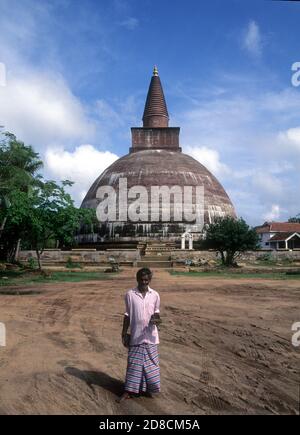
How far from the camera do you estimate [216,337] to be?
7.13m

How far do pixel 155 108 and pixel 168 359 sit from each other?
140 feet

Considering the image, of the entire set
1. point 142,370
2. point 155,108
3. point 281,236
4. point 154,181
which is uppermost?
point 155,108

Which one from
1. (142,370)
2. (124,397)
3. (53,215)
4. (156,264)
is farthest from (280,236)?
(124,397)

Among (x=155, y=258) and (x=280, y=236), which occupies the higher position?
(x=280, y=236)

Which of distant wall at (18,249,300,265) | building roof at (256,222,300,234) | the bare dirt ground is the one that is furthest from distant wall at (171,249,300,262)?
building roof at (256,222,300,234)

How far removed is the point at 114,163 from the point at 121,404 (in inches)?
1558

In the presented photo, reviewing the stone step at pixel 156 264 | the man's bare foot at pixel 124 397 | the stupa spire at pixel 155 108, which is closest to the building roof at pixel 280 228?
the stupa spire at pixel 155 108

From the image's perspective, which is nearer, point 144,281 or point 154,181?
point 144,281

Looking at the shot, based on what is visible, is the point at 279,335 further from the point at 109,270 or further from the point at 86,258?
the point at 86,258

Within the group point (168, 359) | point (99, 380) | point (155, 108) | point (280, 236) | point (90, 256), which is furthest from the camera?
point (280, 236)

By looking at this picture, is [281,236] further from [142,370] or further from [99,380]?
[142,370]

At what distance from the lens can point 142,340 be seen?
4727mm

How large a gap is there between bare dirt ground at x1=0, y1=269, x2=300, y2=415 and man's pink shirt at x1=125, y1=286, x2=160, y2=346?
0.63 m
